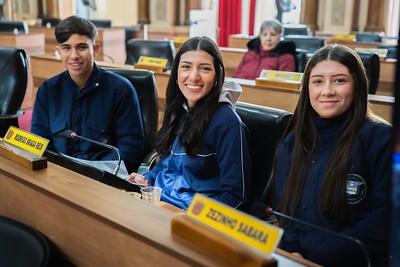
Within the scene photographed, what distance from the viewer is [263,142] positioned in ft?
5.93

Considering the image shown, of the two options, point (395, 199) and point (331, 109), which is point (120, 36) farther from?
point (395, 199)

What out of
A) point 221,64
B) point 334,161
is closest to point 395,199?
point 334,161

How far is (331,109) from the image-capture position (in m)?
1.46

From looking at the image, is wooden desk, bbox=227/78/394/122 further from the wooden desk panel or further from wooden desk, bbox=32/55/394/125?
the wooden desk panel

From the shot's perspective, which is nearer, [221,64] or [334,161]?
[334,161]

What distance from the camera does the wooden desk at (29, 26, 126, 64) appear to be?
23.8ft

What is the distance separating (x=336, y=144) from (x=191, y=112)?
0.57 m

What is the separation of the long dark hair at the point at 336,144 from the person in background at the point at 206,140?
189mm

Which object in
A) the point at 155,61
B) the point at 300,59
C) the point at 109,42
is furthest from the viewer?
the point at 109,42

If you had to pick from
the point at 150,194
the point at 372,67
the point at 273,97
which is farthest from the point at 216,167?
the point at 372,67

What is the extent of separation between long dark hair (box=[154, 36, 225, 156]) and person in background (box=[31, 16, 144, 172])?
375 mm

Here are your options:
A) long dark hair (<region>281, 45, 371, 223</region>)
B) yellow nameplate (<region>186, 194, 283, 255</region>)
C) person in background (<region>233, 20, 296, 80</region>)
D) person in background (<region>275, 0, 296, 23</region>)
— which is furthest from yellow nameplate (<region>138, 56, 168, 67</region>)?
person in background (<region>275, 0, 296, 23</region>)

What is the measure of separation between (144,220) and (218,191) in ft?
2.36

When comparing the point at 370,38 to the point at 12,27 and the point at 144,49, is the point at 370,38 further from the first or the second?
the point at 12,27
